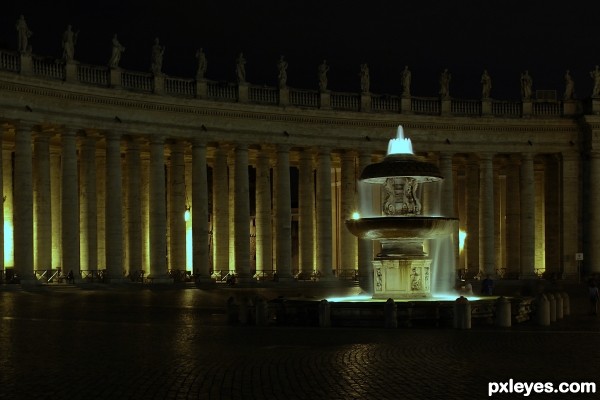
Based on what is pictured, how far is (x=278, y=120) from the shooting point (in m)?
71.0

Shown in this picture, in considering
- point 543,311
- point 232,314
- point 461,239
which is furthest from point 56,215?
point 543,311

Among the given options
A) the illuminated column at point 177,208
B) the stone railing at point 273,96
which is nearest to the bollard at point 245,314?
the stone railing at point 273,96

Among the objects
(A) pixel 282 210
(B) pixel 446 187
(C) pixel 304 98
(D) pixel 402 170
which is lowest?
(A) pixel 282 210

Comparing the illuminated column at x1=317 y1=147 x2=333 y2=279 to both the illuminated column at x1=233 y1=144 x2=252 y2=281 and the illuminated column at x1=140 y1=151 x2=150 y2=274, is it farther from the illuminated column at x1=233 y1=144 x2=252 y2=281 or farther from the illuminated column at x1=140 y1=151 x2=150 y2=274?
the illuminated column at x1=140 y1=151 x2=150 y2=274

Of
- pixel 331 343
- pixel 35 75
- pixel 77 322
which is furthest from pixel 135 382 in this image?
pixel 35 75

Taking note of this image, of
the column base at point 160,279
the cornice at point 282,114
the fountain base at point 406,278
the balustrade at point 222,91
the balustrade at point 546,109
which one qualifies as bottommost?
the column base at point 160,279

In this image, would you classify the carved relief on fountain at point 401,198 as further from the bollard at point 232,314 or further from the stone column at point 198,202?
the stone column at point 198,202

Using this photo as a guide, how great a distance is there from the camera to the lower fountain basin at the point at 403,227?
121 feet

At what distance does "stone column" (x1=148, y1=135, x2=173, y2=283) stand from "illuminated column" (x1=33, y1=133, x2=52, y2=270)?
7524 mm

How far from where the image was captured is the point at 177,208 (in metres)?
68.4

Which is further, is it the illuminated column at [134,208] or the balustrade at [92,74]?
the illuminated column at [134,208]

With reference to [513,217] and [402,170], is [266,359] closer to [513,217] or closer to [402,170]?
[402,170]

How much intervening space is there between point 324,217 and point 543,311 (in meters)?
39.0

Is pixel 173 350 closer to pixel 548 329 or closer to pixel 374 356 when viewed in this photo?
pixel 374 356
